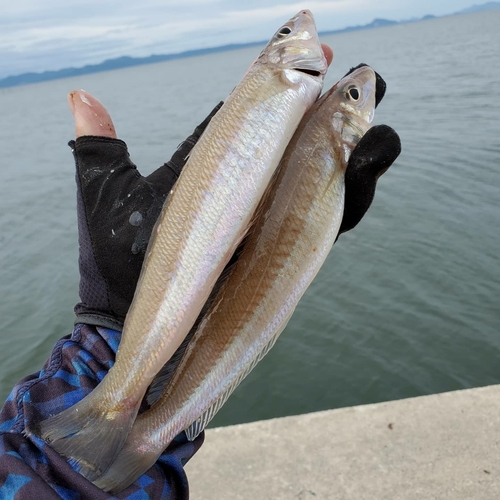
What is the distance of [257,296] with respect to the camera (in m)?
2.04

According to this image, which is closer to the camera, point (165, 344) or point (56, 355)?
point (165, 344)

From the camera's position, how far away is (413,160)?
13688mm

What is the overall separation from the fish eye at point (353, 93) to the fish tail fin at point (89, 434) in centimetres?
179

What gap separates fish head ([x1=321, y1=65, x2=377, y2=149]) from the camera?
7.57 feet

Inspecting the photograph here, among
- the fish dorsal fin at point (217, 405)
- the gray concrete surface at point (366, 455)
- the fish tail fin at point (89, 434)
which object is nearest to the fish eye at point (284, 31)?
the fish dorsal fin at point (217, 405)

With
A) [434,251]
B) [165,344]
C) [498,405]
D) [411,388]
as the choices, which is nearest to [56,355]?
[165,344]

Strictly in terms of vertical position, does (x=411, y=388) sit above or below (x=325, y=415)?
below

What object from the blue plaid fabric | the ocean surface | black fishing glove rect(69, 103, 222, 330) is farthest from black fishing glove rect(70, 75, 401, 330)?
the ocean surface

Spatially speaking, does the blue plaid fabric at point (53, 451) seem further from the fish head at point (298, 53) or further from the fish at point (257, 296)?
the fish head at point (298, 53)

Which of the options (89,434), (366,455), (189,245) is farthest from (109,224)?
(366,455)

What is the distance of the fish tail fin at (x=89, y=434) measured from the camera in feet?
6.04

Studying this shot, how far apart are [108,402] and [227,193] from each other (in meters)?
0.99

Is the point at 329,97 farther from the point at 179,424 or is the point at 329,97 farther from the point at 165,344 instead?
the point at 179,424

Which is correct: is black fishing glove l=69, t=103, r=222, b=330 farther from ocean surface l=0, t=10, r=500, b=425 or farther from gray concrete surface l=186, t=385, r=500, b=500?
ocean surface l=0, t=10, r=500, b=425
